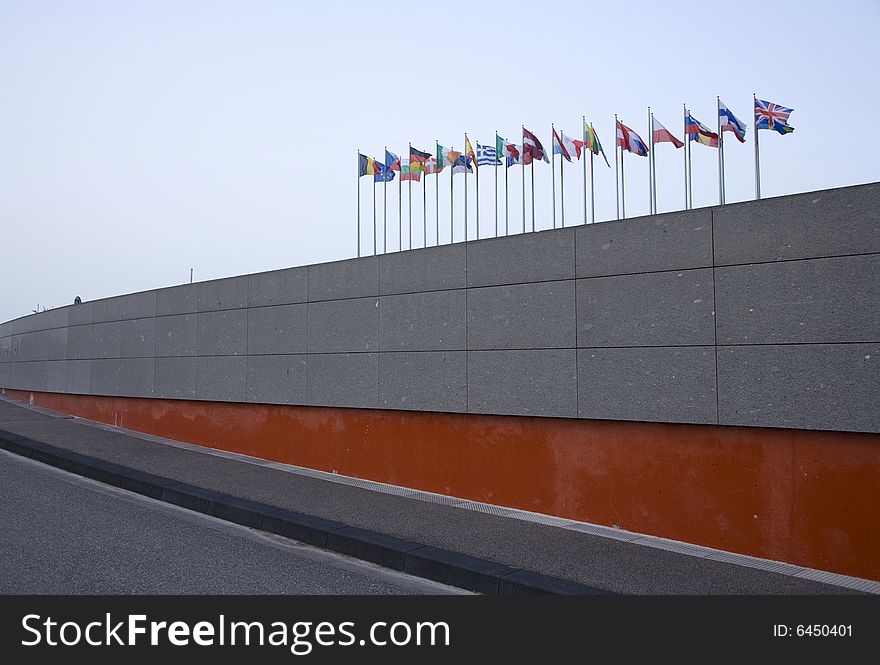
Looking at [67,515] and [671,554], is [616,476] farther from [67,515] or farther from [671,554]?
[67,515]

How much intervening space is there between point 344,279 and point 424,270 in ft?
5.53

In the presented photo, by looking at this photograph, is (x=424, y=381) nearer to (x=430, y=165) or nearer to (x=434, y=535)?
(x=434, y=535)

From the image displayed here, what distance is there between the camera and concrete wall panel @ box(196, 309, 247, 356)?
13609 mm

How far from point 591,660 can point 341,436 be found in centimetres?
729

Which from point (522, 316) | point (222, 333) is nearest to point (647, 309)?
point (522, 316)

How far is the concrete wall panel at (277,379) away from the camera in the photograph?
1251 cm

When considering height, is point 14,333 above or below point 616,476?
above

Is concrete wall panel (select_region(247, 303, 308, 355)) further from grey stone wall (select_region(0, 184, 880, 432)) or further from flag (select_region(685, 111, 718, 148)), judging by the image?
flag (select_region(685, 111, 718, 148))

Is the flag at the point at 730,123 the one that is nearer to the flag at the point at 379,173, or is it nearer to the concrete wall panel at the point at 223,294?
the flag at the point at 379,173

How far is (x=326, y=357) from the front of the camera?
39.5 feet

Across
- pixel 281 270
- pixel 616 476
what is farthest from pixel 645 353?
pixel 281 270

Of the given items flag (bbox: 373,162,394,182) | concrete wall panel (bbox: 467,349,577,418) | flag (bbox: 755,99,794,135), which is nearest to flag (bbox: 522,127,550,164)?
flag (bbox: 373,162,394,182)

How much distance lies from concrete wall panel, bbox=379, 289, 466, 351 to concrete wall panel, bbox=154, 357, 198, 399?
17.2ft

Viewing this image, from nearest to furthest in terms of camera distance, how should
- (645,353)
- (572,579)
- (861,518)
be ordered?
(572,579) → (861,518) → (645,353)
